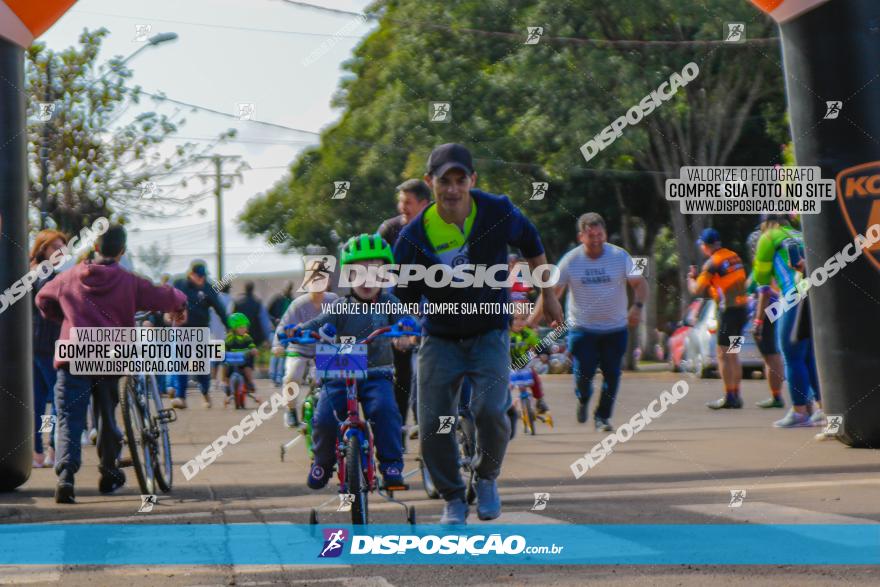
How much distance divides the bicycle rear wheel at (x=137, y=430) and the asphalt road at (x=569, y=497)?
0.52 feet

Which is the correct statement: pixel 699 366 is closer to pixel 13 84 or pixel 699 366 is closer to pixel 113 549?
pixel 13 84

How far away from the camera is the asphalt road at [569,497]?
241 inches

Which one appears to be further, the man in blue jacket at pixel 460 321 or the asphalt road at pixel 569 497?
the man in blue jacket at pixel 460 321

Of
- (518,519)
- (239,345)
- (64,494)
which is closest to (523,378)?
(64,494)

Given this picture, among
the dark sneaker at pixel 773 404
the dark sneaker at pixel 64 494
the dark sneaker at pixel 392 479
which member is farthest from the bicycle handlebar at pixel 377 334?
the dark sneaker at pixel 773 404

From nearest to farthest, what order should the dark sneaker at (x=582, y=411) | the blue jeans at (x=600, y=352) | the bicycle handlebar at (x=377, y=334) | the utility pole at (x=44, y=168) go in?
the bicycle handlebar at (x=377, y=334) → the blue jeans at (x=600, y=352) → the dark sneaker at (x=582, y=411) → the utility pole at (x=44, y=168)

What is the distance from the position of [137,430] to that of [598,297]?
15.7 ft

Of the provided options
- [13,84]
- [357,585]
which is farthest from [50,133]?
[357,585]

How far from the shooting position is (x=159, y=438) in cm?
984

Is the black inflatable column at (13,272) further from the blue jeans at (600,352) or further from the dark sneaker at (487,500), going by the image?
the blue jeans at (600,352)

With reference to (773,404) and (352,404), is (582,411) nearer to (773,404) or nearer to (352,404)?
(773,404)

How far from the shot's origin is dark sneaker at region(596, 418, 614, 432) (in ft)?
44.1

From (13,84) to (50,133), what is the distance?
17231mm

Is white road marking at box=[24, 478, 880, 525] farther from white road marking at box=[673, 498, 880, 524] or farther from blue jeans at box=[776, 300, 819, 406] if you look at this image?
blue jeans at box=[776, 300, 819, 406]
